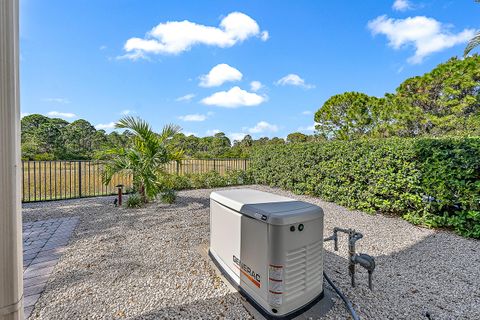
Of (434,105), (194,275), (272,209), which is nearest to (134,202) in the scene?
(194,275)

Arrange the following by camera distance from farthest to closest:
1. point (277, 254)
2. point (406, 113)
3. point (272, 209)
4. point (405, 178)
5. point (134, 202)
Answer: point (406, 113)
point (134, 202)
point (405, 178)
point (272, 209)
point (277, 254)

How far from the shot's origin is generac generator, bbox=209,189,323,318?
1609 millimetres

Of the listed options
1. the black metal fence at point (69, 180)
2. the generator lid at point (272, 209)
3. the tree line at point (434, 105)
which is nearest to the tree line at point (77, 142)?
the black metal fence at point (69, 180)

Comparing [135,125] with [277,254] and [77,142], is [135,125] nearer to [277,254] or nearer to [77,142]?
[277,254]

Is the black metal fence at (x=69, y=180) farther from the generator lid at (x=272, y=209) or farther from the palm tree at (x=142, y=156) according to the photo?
the generator lid at (x=272, y=209)

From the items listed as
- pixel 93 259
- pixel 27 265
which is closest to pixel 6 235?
pixel 93 259

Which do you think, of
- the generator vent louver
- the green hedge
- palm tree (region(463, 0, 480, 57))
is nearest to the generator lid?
the generator vent louver

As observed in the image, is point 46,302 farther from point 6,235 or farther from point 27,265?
point 6,235

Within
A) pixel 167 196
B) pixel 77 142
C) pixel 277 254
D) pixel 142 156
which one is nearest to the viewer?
pixel 277 254

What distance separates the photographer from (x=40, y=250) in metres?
2.98

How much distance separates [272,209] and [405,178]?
13.2ft

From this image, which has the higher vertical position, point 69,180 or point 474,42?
point 474,42

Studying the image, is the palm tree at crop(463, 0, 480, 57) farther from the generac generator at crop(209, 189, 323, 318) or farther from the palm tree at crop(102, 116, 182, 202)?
the palm tree at crop(102, 116, 182, 202)

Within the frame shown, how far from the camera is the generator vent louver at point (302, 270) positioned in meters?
1.65
